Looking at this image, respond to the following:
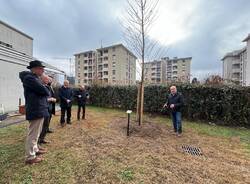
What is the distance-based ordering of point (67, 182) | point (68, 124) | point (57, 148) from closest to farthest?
point (67, 182), point (57, 148), point (68, 124)

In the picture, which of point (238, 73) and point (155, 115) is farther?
point (238, 73)

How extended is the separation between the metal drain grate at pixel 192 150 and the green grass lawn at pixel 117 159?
20cm

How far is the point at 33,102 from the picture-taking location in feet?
11.1

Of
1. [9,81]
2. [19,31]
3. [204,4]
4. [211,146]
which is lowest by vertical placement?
[211,146]

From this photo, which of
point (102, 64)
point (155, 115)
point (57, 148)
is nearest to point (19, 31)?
point (155, 115)

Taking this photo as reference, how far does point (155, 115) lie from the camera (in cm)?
1028

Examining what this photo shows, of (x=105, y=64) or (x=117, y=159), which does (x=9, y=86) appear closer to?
(x=117, y=159)

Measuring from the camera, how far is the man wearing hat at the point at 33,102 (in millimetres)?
3299

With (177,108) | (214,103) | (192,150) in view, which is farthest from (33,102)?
(214,103)

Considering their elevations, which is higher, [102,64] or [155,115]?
[102,64]

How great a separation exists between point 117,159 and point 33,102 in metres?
2.01

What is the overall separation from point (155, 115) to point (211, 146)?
17.1ft

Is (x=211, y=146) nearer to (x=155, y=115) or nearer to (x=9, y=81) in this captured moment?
(x=155, y=115)

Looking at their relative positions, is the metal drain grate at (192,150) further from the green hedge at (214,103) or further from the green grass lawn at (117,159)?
the green hedge at (214,103)
